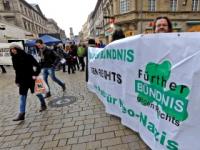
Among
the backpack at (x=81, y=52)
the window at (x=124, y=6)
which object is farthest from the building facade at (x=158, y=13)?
the backpack at (x=81, y=52)

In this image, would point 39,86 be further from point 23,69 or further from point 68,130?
point 68,130

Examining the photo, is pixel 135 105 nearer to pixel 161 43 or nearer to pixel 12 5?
pixel 161 43

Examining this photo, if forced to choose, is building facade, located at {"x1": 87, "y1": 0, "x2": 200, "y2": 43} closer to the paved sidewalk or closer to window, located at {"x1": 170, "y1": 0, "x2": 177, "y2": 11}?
window, located at {"x1": 170, "y1": 0, "x2": 177, "y2": 11}

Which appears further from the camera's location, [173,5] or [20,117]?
[173,5]

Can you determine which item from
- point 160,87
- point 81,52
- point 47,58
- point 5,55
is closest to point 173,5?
point 81,52

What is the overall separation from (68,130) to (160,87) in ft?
7.45

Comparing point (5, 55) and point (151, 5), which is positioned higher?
point (151, 5)

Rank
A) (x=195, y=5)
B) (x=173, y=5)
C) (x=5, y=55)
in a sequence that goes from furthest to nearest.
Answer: (x=195, y=5)
(x=173, y=5)
(x=5, y=55)

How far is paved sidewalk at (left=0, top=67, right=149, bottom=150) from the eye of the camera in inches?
122

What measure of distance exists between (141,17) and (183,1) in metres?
6.99

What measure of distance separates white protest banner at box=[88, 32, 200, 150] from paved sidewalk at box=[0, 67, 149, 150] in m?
0.36

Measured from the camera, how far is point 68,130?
366 centimetres

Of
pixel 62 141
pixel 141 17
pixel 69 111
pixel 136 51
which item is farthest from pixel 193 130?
pixel 141 17

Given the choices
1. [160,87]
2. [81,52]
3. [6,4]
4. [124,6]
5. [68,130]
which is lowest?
[68,130]
